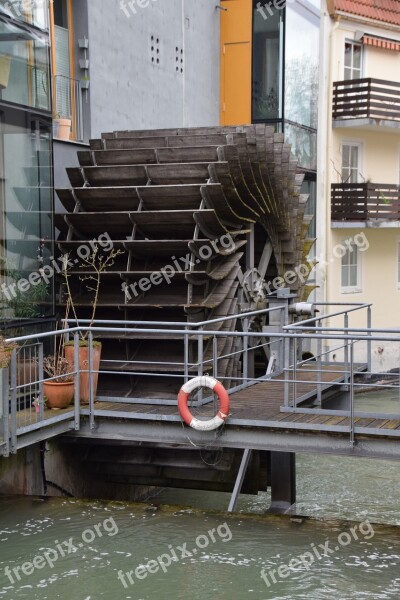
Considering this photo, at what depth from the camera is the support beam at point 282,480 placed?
1034 cm

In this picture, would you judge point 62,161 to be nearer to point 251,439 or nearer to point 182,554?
point 251,439

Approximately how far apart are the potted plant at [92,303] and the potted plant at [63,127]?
1.75 metres

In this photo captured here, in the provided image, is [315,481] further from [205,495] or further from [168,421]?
[168,421]

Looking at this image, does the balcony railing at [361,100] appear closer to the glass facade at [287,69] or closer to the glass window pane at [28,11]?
the glass facade at [287,69]

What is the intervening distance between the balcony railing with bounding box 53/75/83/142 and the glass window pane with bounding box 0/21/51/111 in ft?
5.37

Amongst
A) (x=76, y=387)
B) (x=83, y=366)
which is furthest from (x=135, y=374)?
(x=76, y=387)

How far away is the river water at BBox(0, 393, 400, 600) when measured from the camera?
741 cm

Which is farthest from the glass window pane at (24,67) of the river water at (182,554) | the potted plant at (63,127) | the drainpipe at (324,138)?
the drainpipe at (324,138)

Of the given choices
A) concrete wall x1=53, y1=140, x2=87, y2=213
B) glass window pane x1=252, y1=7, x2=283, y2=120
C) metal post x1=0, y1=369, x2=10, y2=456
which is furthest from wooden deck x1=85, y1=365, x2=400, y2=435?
glass window pane x1=252, y1=7, x2=283, y2=120

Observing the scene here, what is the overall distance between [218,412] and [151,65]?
745 cm

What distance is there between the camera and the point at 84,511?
8.98 meters

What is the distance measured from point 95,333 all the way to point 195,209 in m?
1.87

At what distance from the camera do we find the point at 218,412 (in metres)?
8.60

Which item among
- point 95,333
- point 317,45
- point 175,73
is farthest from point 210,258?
point 317,45
